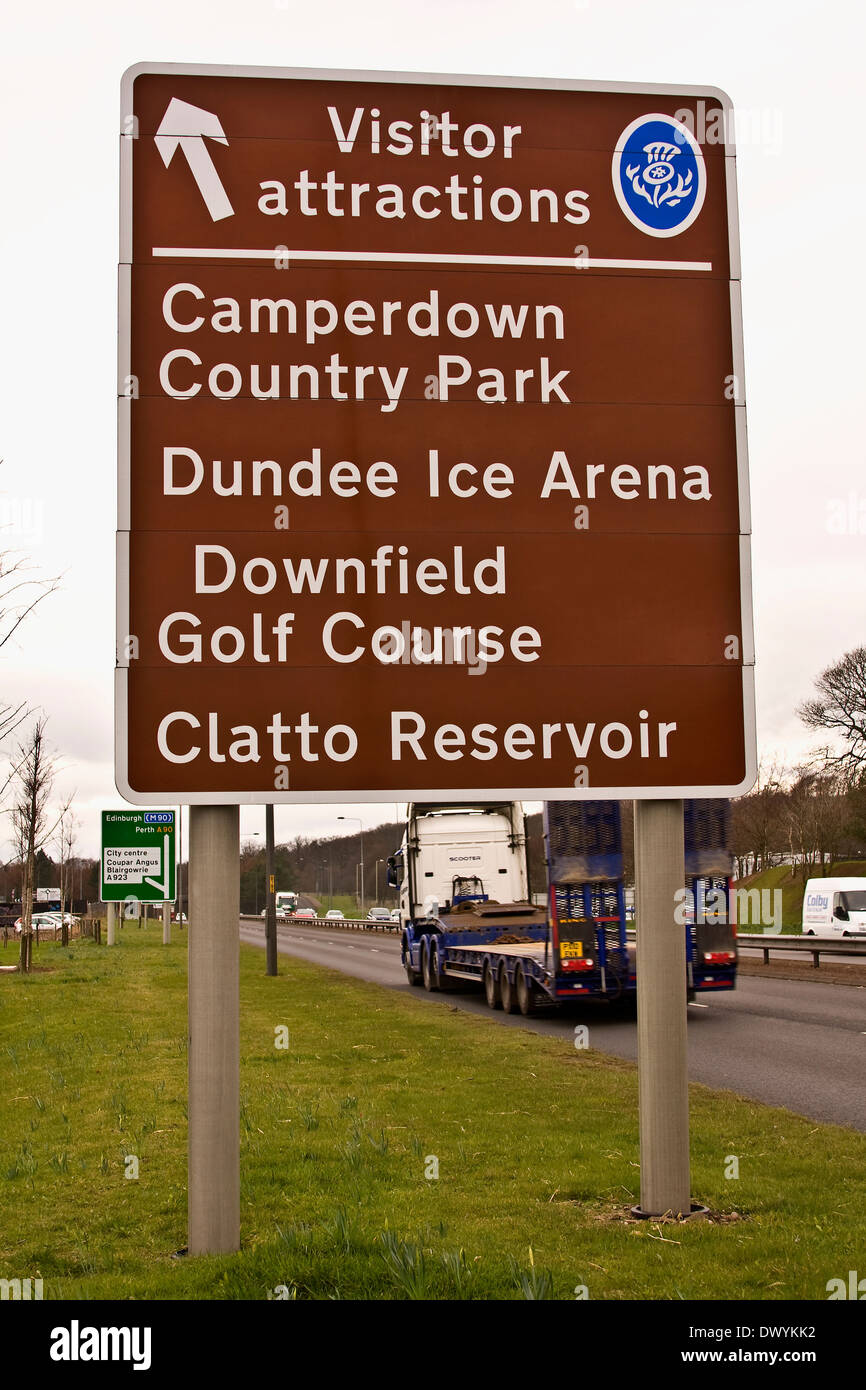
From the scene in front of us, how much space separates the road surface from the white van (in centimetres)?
1520

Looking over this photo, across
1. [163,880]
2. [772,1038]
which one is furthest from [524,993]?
[163,880]

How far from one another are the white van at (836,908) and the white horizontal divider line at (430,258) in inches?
1408

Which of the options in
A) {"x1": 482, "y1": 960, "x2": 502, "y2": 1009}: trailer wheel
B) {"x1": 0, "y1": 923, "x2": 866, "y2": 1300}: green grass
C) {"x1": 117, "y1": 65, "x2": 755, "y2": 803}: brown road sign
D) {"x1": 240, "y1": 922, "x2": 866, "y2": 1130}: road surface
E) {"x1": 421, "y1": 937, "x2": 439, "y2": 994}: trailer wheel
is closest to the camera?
{"x1": 0, "y1": 923, "x2": 866, "y2": 1300}: green grass

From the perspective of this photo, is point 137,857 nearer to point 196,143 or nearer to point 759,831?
point 196,143

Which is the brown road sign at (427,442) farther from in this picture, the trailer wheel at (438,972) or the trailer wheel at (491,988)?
the trailer wheel at (438,972)

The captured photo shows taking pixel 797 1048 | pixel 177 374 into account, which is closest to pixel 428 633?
pixel 177 374

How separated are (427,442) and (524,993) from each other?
14.8m

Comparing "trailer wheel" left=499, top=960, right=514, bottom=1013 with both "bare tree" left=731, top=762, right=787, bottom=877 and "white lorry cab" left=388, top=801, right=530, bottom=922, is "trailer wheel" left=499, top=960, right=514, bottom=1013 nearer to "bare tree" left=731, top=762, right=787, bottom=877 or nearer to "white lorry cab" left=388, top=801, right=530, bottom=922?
"white lorry cab" left=388, top=801, right=530, bottom=922

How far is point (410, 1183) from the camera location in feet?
23.9

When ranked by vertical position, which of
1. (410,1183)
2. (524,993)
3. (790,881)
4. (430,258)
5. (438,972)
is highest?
(430,258)

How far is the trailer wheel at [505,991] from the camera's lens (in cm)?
2089

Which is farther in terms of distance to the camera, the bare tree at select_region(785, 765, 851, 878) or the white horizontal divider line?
the bare tree at select_region(785, 765, 851, 878)

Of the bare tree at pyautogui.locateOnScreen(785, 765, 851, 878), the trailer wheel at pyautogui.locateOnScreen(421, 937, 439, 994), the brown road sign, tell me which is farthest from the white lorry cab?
the bare tree at pyautogui.locateOnScreen(785, 765, 851, 878)

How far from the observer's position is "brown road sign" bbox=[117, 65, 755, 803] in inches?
253
